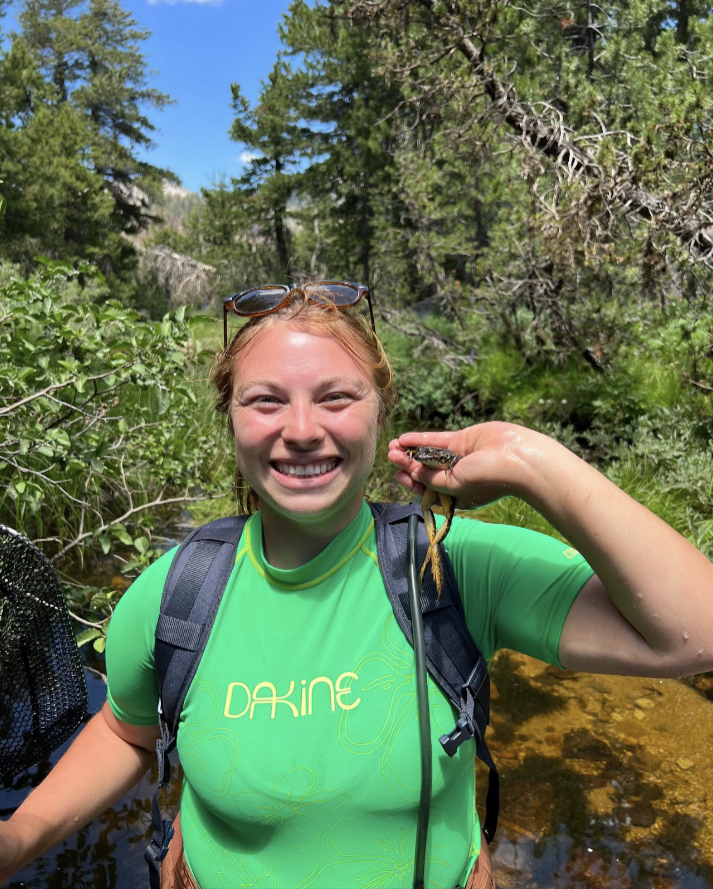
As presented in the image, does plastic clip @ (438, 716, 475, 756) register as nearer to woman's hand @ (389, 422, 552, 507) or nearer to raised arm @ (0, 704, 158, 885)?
woman's hand @ (389, 422, 552, 507)

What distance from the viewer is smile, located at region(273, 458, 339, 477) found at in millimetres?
1329

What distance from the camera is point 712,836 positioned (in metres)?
2.86

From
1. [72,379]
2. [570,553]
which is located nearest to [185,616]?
[570,553]

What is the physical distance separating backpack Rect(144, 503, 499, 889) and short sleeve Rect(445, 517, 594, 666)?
0.12 ft

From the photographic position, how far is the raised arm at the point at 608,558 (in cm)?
105

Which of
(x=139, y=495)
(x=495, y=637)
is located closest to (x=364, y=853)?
(x=495, y=637)

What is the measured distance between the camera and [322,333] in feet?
4.72

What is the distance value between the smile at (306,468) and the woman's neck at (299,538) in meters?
0.12

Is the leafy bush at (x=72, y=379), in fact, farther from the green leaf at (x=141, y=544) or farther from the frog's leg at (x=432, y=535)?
the frog's leg at (x=432, y=535)

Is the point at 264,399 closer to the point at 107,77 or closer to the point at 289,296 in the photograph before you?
the point at 289,296

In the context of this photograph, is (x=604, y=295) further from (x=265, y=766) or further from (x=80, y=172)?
(x=80, y=172)

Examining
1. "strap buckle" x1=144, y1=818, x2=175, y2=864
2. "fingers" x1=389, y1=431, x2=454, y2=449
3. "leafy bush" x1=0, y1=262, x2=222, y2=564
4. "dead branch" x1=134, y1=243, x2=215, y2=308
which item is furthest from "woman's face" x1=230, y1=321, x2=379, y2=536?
"dead branch" x1=134, y1=243, x2=215, y2=308

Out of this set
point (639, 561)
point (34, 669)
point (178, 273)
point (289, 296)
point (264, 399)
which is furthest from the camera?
point (178, 273)

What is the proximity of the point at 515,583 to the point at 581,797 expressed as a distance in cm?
251
